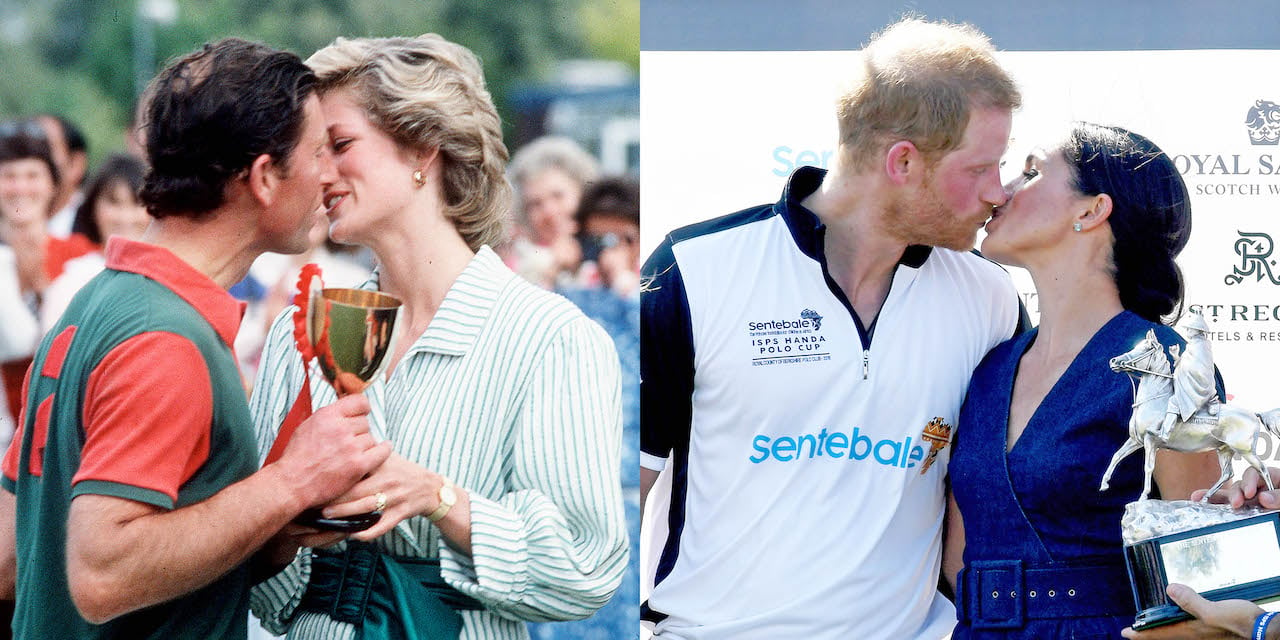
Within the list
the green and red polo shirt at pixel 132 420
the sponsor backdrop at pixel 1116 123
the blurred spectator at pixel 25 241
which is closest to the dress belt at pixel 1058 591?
the sponsor backdrop at pixel 1116 123

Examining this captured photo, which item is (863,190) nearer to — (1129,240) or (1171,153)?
(1129,240)

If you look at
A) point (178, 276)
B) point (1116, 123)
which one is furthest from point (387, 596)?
point (1116, 123)

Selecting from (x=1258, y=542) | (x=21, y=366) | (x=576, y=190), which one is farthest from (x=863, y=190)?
(x=21, y=366)

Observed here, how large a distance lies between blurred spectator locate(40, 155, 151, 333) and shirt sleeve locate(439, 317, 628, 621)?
1.03 metres

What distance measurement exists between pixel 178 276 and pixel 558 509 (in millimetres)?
748

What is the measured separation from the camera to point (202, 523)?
1.89 m

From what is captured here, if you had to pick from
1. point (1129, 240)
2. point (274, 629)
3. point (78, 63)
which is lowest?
point (274, 629)

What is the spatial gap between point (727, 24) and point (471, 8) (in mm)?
628

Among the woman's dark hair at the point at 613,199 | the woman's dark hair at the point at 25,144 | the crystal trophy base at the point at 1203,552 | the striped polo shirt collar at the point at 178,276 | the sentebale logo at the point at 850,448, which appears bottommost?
the crystal trophy base at the point at 1203,552

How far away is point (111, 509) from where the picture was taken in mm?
1822

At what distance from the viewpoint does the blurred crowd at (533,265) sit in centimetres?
245

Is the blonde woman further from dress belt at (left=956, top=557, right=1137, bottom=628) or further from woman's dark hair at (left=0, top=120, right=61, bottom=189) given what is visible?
woman's dark hair at (left=0, top=120, right=61, bottom=189)

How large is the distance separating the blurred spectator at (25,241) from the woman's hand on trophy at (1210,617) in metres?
2.46

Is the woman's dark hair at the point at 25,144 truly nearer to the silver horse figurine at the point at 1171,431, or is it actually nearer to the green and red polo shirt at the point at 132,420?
the green and red polo shirt at the point at 132,420
